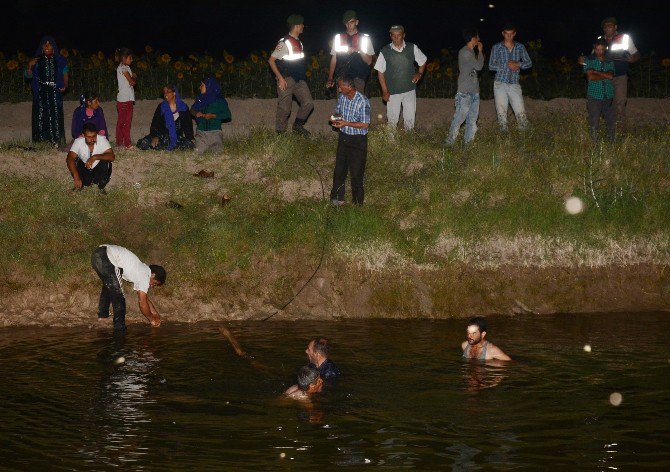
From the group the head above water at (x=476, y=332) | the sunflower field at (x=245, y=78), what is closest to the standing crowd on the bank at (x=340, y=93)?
the head above water at (x=476, y=332)

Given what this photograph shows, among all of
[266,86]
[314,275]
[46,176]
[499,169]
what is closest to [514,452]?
[314,275]

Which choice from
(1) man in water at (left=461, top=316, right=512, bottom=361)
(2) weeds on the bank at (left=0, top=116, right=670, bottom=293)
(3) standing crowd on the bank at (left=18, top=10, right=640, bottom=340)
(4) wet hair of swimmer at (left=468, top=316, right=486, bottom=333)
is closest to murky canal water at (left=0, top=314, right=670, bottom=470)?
(1) man in water at (left=461, top=316, right=512, bottom=361)

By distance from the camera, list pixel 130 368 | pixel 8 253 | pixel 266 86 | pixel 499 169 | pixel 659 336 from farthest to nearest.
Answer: pixel 266 86 < pixel 499 169 < pixel 8 253 < pixel 659 336 < pixel 130 368

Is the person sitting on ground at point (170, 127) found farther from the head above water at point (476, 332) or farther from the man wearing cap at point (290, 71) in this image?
the head above water at point (476, 332)

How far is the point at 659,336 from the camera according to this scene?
1427 centimetres

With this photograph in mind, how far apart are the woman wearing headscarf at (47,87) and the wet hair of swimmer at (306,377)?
31.4ft

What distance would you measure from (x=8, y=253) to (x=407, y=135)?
291 inches

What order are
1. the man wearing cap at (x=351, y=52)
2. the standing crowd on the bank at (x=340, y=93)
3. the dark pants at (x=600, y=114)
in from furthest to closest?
the dark pants at (x=600, y=114) < the man wearing cap at (x=351, y=52) < the standing crowd on the bank at (x=340, y=93)

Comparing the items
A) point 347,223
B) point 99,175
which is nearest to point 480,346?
point 347,223

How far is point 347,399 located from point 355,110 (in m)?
6.15

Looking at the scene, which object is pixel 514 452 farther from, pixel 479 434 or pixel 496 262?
pixel 496 262

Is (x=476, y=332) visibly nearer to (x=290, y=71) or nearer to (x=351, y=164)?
(x=351, y=164)

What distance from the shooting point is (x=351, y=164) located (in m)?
16.8

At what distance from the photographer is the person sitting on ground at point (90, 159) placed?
1712 centimetres
